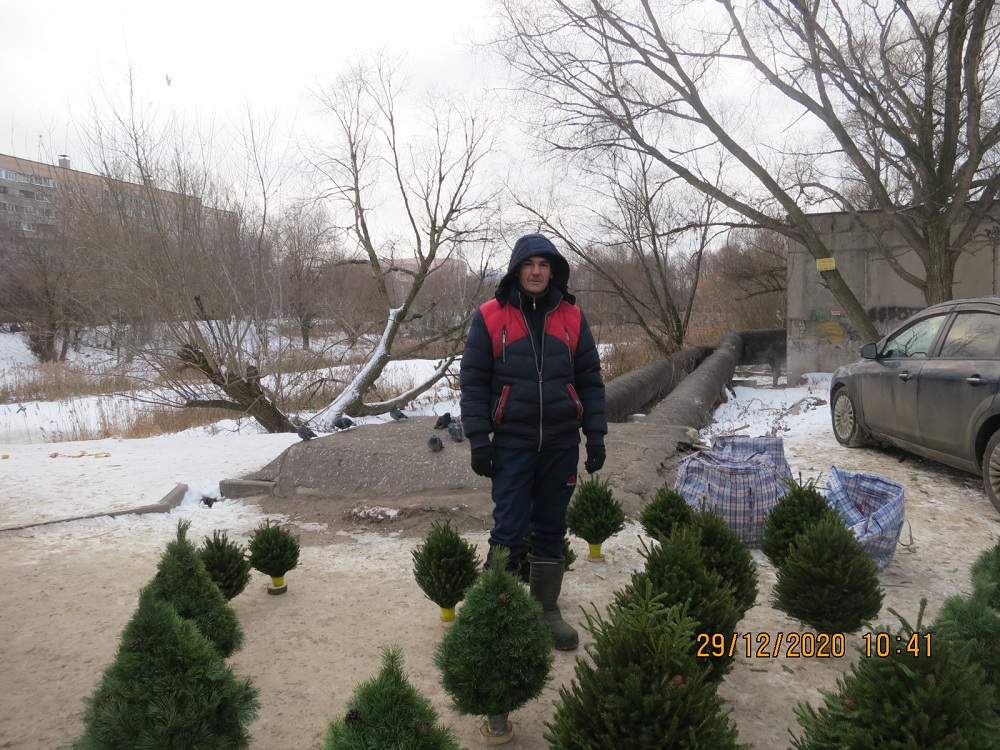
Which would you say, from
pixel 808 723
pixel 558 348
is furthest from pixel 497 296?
pixel 808 723

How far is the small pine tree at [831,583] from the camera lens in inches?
121

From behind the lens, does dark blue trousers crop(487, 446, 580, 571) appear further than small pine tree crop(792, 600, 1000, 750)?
Yes

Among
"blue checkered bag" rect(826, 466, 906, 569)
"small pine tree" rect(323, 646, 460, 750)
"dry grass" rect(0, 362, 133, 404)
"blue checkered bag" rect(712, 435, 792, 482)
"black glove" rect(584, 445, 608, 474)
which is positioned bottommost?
"dry grass" rect(0, 362, 133, 404)

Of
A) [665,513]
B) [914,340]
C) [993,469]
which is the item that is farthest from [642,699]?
[914,340]

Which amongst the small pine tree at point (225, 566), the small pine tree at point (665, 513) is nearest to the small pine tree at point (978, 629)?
the small pine tree at point (665, 513)

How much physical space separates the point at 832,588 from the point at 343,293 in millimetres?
16466

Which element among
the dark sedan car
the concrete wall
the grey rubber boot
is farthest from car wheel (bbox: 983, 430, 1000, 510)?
the concrete wall

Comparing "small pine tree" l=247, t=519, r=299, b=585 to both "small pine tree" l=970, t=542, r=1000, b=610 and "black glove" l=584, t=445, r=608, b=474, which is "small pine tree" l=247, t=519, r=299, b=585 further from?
"small pine tree" l=970, t=542, r=1000, b=610

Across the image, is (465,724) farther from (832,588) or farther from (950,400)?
(950,400)

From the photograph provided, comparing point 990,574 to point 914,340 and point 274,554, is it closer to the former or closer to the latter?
point 274,554

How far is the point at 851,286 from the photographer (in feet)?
49.2

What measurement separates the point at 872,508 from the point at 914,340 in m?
2.88

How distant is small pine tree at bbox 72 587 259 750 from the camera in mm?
2012
